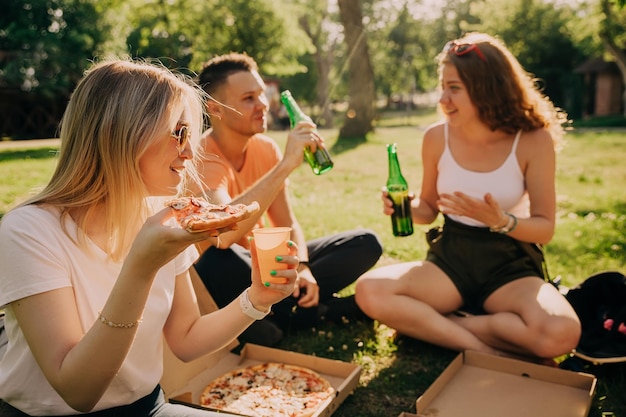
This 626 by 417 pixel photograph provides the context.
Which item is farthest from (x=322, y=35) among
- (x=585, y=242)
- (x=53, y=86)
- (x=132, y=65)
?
(x=132, y=65)

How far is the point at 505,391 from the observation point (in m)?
3.12

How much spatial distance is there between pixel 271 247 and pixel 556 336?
201cm

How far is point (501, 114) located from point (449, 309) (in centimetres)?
133

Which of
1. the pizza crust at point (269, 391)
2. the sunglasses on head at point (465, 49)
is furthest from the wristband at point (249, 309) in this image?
the sunglasses on head at point (465, 49)

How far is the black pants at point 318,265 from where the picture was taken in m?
3.69

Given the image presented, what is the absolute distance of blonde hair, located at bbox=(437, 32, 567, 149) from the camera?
369 cm

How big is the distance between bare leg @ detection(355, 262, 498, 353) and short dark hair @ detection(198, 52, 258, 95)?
171cm

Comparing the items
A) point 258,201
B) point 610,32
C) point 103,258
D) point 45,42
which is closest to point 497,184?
point 258,201

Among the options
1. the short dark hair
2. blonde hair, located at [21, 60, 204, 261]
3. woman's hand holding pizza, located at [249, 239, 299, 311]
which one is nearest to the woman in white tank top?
the short dark hair

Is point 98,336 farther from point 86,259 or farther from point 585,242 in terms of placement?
point 585,242

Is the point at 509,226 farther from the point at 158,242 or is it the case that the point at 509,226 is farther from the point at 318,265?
the point at 158,242

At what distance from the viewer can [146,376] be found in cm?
215

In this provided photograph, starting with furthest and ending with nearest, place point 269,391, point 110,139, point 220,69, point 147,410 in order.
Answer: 1. point 220,69
2. point 269,391
3. point 147,410
4. point 110,139

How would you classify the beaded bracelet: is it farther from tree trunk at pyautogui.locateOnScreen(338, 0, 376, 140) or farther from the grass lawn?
tree trunk at pyautogui.locateOnScreen(338, 0, 376, 140)
